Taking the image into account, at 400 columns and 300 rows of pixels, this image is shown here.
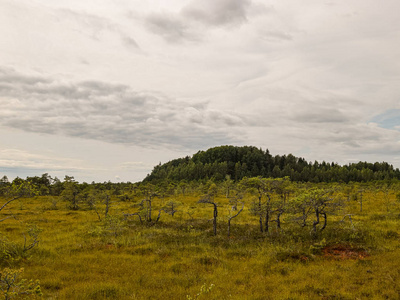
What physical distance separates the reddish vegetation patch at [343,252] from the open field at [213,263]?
Result: 63mm

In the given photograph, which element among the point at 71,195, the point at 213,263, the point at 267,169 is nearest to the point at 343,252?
the point at 213,263

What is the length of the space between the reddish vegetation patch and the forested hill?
348ft

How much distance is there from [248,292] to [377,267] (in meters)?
8.28

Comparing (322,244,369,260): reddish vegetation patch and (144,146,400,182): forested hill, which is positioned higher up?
(144,146,400,182): forested hill

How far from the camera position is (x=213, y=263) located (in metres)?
15.6

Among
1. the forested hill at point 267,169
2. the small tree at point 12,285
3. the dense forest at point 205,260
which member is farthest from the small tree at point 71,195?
the forested hill at point 267,169

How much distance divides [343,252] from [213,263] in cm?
959

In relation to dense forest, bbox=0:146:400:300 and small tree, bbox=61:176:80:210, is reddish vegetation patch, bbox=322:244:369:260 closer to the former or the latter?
dense forest, bbox=0:146:400:300

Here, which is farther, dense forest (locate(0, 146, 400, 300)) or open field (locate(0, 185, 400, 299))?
open field (locate(0, 185, 400, 299))

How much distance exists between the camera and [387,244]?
18094 mm

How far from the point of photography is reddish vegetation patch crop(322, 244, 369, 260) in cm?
1630

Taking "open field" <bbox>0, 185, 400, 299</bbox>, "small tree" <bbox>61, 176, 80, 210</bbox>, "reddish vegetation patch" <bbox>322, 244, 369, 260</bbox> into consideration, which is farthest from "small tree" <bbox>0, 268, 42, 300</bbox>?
"small tree" <bbox>61, 176, 80, 210</bbox>

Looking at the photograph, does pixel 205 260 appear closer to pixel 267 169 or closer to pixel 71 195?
pixel 71 195

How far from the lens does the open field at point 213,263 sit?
37.4 feet
